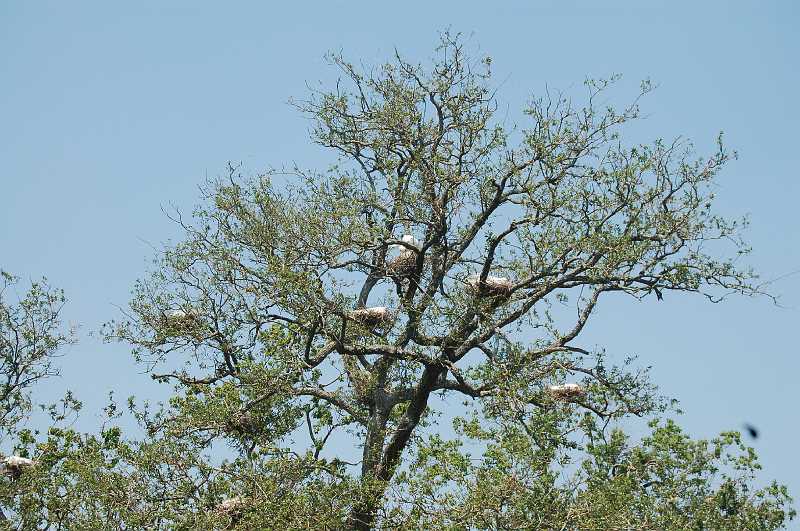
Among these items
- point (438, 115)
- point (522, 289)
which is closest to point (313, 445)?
point (522, 289)

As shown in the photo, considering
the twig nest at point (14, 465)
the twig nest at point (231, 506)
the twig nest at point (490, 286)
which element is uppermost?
the twig nest at point (490, 286)

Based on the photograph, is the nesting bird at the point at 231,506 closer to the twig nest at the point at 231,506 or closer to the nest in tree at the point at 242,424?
the twig nest at the point at 231,506

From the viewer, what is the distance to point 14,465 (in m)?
22.9

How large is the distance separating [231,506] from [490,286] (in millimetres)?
4991

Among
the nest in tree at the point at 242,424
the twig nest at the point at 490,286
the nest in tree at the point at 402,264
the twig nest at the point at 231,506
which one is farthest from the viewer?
the nest in tree at the point at 402,264

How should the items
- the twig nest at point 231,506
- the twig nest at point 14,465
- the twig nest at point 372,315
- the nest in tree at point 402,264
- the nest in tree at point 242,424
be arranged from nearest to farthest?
the twig nest at point 231,506
the twig nest at point 372,315
the nest in tree at point 242,424
the nest in tree at point 402,264
the twig nest at point 14,465

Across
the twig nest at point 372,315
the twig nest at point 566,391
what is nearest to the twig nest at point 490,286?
the twig nest at point 372,315

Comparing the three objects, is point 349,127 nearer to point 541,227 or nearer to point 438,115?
point 438,115

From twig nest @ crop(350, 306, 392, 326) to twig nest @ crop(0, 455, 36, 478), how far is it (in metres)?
6.72

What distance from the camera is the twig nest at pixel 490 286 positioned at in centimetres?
2000

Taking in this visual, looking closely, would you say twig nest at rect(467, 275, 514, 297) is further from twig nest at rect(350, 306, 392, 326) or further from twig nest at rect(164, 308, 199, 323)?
twig nest at rect(164, 308, 199, 323)

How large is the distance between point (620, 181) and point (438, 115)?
10.4 ft

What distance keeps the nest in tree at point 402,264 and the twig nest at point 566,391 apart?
9.62 feet

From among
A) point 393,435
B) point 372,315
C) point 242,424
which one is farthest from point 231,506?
point 372,315
